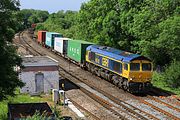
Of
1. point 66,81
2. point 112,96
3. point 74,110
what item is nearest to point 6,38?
point 74,110

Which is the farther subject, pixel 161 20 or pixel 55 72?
pixel 161 20

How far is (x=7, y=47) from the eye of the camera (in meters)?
19.5

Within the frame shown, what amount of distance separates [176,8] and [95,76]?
10322 millimetres

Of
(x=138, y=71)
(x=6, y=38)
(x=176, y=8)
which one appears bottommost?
(x=138, y=71)

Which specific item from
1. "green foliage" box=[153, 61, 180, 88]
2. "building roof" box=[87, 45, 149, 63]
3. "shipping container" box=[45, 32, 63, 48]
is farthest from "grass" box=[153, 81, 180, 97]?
"shipping container" box=[45, 32, 63, 48]

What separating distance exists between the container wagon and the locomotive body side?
22.4 ft

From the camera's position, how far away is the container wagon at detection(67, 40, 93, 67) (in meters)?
42.0

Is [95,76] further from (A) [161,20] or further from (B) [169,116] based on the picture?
(B) [169,116]

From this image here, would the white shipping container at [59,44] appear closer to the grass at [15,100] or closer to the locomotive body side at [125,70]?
the locomotive body side at [125,70]

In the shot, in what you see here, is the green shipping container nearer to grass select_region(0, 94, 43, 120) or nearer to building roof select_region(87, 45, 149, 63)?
building roof select_region(87, 45, 149, 63)

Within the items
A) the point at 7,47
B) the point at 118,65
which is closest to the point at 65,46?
the point at 118,65

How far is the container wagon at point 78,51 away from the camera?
42.0 meters

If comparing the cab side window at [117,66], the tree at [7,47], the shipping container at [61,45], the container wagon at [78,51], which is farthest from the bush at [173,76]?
the shipping container at [61,45]

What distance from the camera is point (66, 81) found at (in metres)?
34.9
